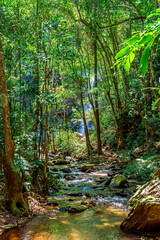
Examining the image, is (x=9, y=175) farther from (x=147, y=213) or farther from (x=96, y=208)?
(x=147, y=213)

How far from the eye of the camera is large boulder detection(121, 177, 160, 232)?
359 cm

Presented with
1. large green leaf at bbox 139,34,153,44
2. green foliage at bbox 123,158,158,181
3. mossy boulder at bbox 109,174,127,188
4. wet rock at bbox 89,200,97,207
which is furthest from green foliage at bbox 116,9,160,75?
green foliage at bbox 123,158,158,181

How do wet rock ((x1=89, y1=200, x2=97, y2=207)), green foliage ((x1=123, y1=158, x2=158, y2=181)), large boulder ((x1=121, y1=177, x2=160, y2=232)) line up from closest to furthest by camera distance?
large boulder ((x1=121, y1=177, x2=160, y2=232))
wet rock ((x1=89, y1=200, x2=97, y2=207))
green foliage ((x1=123, y1=158, x2=158, y2=181))

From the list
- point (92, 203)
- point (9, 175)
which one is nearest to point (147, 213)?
point (92, 203)

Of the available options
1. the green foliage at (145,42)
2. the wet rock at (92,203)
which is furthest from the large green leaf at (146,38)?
the wet rock at (92,203)

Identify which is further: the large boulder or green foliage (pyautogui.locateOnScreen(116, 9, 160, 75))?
the large boulder

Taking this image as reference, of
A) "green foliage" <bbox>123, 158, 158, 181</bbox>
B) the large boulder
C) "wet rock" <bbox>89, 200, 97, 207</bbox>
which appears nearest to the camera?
the large boulder

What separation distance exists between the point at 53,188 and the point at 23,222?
3157 millimetres

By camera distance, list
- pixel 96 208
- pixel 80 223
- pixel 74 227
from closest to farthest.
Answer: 1. pixel 74 227
2. pixel 80 223
3. pixel 96 208

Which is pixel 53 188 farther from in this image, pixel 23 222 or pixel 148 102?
pixel 148 102

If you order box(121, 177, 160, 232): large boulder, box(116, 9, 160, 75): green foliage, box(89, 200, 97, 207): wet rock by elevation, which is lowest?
box(89, 200, 97, 207): wet rock

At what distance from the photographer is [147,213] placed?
364 cm

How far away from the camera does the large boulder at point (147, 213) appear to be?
3.59 m

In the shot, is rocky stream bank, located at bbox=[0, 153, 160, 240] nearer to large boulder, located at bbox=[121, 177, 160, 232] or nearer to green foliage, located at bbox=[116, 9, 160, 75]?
large boulder, located at bbox=[121, 177, 160, 232]
